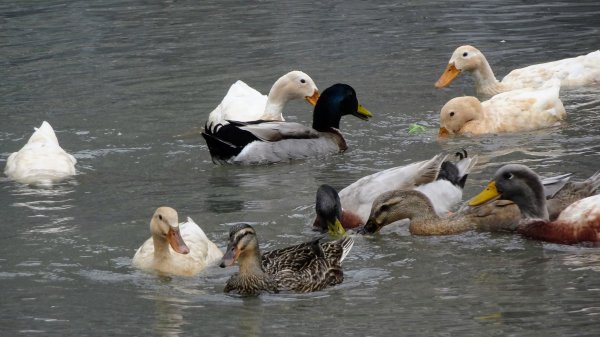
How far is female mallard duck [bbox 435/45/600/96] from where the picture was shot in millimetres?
14508

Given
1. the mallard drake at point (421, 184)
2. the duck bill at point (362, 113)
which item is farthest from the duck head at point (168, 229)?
the duck bill at point (362, 113)

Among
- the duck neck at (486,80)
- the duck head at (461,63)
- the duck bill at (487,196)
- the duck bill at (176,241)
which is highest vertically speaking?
the duck head at (461,63)

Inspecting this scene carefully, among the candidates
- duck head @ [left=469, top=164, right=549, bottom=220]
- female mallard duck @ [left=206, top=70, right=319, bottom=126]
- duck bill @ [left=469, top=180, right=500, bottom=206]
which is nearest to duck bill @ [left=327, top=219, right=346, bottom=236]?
duck bill @ [left=469, top=180, right=500, bottom=206]

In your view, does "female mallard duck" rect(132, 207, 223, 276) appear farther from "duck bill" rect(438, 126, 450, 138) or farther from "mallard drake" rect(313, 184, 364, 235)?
"duck bill" rect(438, 126, 450, 138)

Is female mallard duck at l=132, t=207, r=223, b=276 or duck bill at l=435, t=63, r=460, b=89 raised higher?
duck bill at l=435, t=63, r=460, b=89

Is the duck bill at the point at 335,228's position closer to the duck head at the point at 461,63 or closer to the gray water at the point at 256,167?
the gray water at the point at 256,167

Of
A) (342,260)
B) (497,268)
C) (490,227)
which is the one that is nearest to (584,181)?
(490,227)

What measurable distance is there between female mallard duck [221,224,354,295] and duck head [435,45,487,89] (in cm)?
603

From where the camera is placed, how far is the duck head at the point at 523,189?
9.48 metres

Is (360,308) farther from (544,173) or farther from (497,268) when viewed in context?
(544,173)

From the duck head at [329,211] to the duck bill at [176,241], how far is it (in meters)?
1.28

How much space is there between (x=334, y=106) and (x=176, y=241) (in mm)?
4291

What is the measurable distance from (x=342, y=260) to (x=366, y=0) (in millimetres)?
12379

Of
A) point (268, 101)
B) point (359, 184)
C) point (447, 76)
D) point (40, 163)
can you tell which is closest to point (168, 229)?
point (359, 184)
